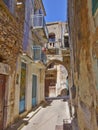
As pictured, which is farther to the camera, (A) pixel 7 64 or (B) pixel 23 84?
(B) pixel 23 84

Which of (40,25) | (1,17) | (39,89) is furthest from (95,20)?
(39,89)

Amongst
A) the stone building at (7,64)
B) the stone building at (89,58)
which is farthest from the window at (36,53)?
the stone building at (89,58)

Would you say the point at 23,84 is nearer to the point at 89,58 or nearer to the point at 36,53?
the point at 36,53

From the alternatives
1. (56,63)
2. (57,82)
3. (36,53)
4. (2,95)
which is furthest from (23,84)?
(56,63)

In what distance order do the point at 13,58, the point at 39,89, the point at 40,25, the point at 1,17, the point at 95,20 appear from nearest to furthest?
the point at 95,20, the point at 1,17, the point at 13,58, the point at 40,25, the point at 39,89

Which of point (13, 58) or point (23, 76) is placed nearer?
point (13, 58)

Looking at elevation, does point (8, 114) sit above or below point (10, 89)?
below

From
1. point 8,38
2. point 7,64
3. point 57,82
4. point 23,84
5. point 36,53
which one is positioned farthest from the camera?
point 57,82

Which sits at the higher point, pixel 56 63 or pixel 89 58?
pixel 56 63

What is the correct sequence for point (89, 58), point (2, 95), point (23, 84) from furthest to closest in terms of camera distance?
point (23, 84) → point (2, 95) → point (89, 58)

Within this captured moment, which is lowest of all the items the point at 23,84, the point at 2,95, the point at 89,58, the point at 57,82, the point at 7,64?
the point at 2,95

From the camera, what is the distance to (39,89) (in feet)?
44.8

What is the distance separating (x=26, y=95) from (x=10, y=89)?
Answer: 2802 millimetres

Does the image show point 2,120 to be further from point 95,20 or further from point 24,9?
point 24,9
